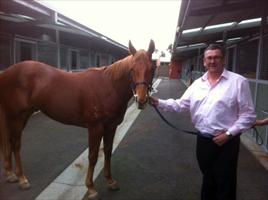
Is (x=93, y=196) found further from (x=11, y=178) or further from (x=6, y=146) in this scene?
(x=6, y=146)

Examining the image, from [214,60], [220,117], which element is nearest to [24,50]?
[214,60]

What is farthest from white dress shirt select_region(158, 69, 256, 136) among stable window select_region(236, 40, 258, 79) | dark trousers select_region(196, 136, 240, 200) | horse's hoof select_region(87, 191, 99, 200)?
stable window select_region(236, 40, 258, 79)

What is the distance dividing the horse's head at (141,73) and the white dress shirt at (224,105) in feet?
1.63

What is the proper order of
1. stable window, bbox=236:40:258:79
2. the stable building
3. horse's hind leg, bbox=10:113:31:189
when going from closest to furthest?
horse's hind leg, bbox=10:113:31:189 → the stable building → stable window, bbox=236:40:258:79

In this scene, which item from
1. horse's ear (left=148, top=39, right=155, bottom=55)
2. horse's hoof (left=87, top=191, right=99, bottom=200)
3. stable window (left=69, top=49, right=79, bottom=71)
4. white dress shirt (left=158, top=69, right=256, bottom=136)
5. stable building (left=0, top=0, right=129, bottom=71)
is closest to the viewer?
white dress shirt (left=158, top=69, right=256, bottom=136)

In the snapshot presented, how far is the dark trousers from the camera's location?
2.35m

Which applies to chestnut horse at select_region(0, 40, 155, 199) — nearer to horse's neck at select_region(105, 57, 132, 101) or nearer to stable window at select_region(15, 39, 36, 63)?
horse's neck at select_region(105, 57, 132, 101)

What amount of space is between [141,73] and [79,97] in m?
0.89

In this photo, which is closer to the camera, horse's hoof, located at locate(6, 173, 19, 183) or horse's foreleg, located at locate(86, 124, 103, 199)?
horse's foreleg, located at locate(86, 124, 103, 199)

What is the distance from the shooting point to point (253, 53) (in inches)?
319

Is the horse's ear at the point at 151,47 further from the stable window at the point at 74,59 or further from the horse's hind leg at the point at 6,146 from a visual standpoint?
the stable window at the point at 74,59

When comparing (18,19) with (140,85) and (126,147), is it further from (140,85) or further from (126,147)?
(140,85)

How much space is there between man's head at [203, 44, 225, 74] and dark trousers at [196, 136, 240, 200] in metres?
0.56

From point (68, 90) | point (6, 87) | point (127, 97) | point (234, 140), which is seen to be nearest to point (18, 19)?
point (6, 87)
